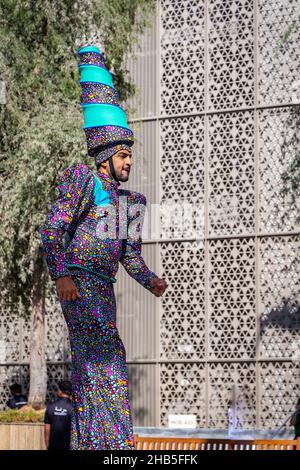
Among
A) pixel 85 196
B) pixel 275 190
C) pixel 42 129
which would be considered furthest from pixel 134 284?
pixel 85 196

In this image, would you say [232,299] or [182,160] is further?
[182,160]

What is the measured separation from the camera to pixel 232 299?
19391mm

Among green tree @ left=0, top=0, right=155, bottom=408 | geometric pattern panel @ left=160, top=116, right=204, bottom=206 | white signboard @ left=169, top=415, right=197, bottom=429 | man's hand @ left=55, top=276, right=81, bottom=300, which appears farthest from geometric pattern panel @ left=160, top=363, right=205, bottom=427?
man's hand @ left=55, top=276, right=81, bottom=300

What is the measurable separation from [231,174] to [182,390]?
3888 millimetres

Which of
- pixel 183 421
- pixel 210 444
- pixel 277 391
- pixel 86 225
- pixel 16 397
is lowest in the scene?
pixel 183 421

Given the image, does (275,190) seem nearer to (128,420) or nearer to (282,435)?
(282,435)

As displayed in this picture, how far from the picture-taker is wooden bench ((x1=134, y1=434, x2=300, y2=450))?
902cm

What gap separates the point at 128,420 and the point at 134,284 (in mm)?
14376

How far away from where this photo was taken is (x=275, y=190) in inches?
757

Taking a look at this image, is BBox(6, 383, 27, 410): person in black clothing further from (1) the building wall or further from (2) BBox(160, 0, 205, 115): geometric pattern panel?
(2) BBox(160, 0, 205, 115): geometric pattern panel

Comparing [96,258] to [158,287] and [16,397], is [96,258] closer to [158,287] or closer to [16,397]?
[158,287]

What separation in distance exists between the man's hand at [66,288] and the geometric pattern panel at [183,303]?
553 inches

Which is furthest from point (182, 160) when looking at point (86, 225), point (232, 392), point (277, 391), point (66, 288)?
point (66, 288)

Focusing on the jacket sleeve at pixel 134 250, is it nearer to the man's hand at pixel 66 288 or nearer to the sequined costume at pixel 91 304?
the sequined costume at pixel 91 304
